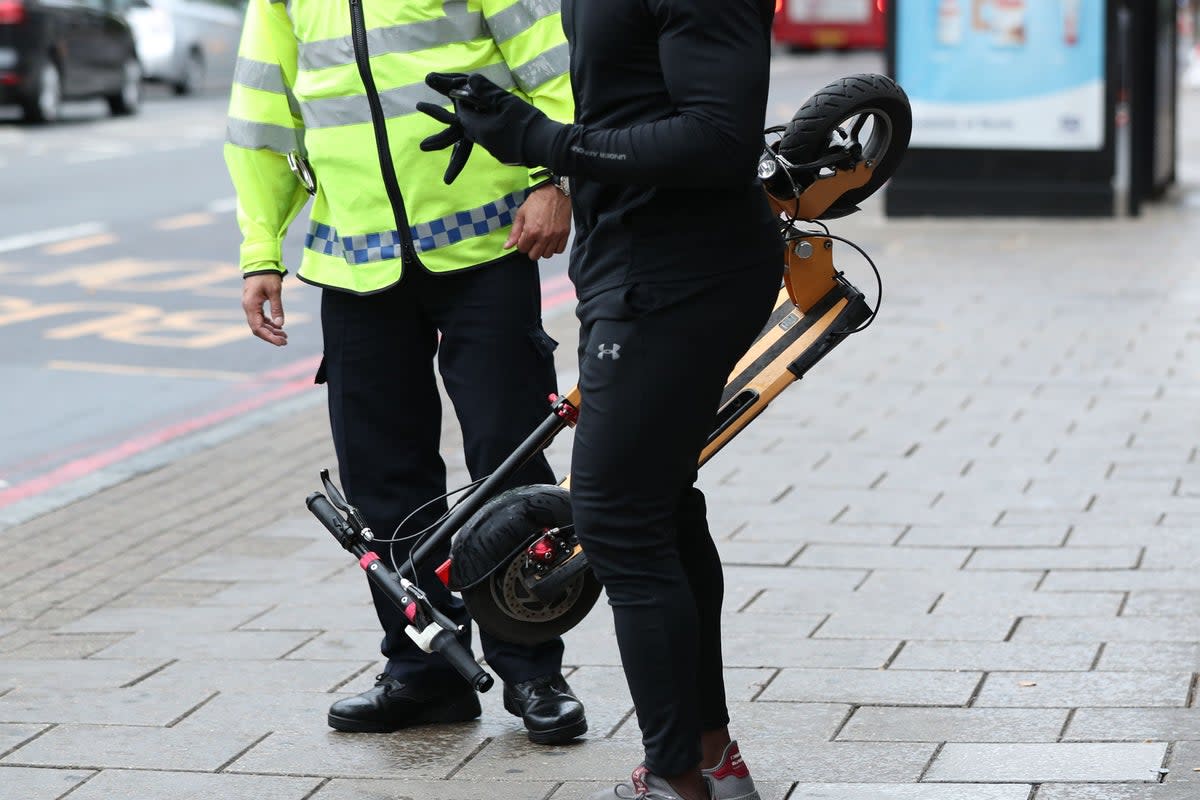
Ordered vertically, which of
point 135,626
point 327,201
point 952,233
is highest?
point 327,201

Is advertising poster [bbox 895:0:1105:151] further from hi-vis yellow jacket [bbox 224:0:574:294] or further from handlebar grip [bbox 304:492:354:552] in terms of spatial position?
handlebar grip [bbox 304:492:354:552]

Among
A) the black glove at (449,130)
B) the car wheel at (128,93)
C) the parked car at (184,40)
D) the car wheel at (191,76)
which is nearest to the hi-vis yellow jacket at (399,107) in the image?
the black glove at (449,130)

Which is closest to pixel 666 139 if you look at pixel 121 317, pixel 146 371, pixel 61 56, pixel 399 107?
pixel 399 107

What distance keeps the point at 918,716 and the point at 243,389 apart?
505cm

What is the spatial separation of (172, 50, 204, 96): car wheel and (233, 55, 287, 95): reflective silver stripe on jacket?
24609mm

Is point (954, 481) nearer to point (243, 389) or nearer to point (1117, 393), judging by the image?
point (1117, 393)

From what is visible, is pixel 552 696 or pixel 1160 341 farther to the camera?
pixel 1160 341

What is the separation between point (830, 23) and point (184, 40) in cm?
1625

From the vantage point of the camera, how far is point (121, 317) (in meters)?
10.3

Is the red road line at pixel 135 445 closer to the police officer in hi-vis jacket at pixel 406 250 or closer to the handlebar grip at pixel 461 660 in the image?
the police officer in hi-vis jacket at pixel 406 250

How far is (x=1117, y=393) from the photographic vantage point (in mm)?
7512

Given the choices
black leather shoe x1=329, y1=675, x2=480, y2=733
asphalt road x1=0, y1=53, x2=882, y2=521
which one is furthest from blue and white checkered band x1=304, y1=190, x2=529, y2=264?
asphalt road x1=0, y1=53, x2=882, y2=521

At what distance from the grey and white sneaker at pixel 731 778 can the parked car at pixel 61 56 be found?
18.9 metres

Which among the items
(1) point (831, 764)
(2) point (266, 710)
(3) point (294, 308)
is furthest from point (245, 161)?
(3) point (294, 308)
